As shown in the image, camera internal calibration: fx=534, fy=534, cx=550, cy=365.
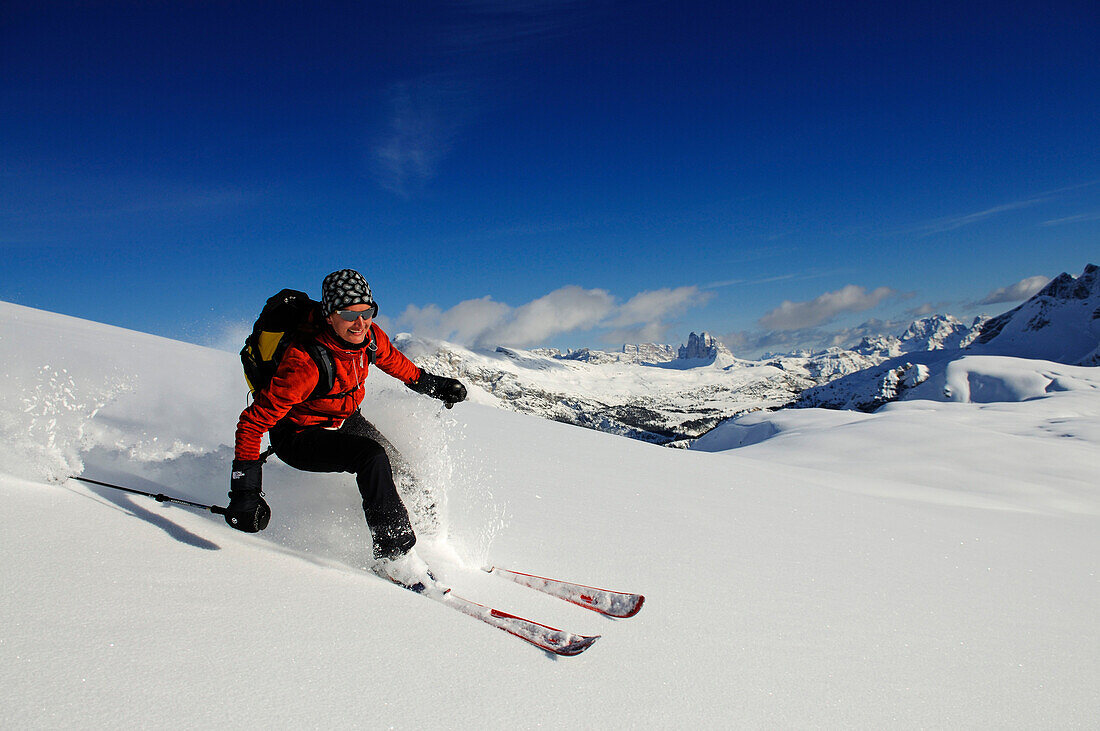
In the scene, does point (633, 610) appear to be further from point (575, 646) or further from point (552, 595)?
point (575, 646)

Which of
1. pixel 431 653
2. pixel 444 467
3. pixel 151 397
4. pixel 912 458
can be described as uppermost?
pixel 151 397

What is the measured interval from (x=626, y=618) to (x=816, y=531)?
366 cm

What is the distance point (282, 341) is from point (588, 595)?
8.86ft

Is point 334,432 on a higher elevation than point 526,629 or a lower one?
higher

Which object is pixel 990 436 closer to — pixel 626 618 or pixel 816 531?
pixel 816 531

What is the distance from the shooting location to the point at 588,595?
3.60 m

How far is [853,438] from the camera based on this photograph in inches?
701

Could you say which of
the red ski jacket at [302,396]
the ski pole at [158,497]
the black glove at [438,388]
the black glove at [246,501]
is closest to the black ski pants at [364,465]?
the red ski jacket at [302,396]

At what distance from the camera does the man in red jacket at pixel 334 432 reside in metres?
3.38

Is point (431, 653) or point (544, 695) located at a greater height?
point (431, 653)

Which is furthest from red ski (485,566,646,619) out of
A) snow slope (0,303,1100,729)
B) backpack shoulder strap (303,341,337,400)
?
backpack shoulder strap (303,341,337,400)

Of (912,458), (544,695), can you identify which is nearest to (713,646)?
(544,695)

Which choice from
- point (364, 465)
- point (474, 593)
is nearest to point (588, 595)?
point (474, 593)

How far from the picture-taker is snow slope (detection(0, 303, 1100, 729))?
2.06 metres
